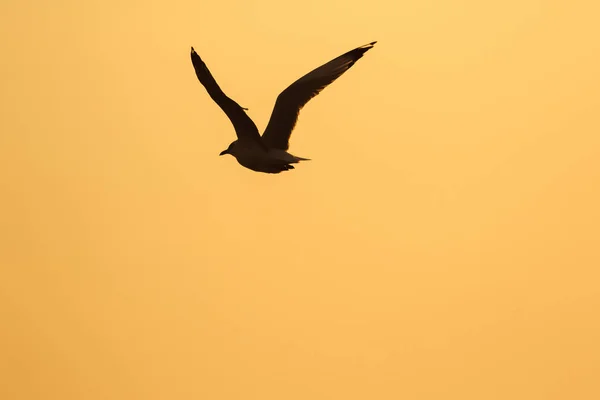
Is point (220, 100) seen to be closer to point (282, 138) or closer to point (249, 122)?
point (249, 122)

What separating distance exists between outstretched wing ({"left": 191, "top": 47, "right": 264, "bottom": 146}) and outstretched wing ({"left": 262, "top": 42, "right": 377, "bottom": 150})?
0.19 m

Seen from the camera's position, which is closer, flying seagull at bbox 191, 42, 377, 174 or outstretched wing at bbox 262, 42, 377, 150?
flying seagull at bbox 191, 42, 377, 174

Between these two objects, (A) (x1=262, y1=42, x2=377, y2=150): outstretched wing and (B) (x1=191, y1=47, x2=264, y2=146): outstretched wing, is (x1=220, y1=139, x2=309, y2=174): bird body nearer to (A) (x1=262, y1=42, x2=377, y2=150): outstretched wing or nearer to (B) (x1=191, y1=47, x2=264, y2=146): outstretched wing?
(B) (x1=191, y1=47, x2=264, y2=146): outstretched wing

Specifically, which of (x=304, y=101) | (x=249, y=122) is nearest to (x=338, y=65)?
(x=304, y=101)

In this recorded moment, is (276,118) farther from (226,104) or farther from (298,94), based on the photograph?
(226,104)

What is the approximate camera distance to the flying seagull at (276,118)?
90.2 inches

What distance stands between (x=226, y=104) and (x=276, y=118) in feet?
0.94

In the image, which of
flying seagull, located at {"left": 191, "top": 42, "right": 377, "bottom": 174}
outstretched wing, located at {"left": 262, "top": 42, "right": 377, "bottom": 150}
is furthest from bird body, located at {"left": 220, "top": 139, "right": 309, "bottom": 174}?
outstretched wing, located at {"left": 262, "top": 42, "right": 377, "bottom": 150}

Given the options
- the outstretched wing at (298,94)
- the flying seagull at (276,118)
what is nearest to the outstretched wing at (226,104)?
the flying seagull at (276,118)

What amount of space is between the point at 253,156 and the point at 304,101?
10.5 inches

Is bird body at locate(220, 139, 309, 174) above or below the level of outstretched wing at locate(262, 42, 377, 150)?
below

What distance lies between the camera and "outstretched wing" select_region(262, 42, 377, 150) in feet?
8.04

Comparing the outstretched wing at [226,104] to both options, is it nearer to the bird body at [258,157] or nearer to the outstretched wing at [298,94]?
the bird body at [258,157]

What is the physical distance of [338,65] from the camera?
8.06ft
